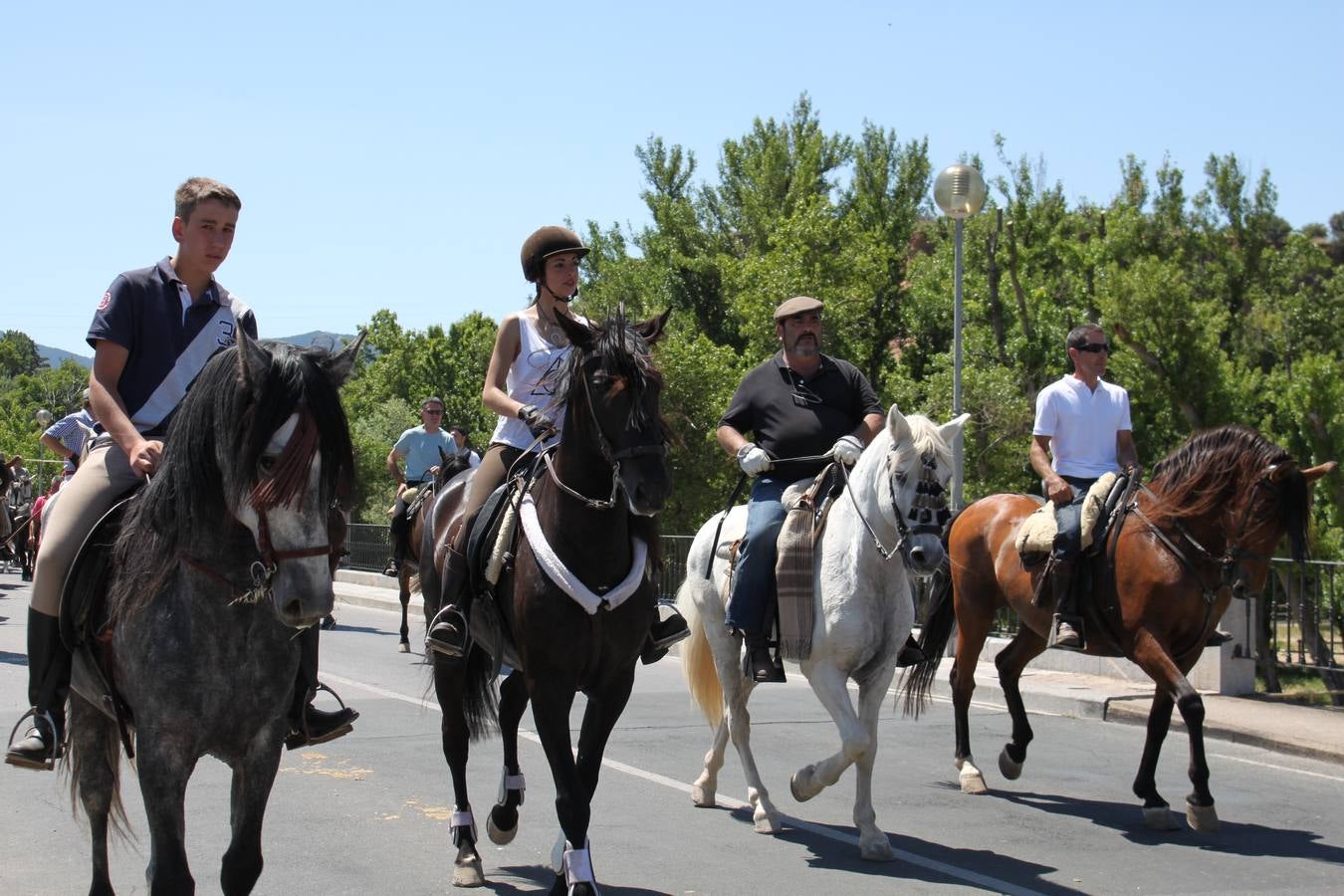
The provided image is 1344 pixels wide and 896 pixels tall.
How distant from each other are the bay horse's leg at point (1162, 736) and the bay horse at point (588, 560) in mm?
3528

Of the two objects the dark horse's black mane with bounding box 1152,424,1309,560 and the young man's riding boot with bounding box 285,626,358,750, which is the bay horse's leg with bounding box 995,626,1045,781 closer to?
the dark horse's black mane with bounding box 1152,424,1309,560

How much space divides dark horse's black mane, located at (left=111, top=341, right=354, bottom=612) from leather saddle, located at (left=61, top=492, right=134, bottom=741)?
29 cm

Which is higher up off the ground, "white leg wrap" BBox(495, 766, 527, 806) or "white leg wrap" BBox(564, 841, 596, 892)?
"white leg wrap" BBox(495, 766, 527, 806)

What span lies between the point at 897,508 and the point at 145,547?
3.81 meters

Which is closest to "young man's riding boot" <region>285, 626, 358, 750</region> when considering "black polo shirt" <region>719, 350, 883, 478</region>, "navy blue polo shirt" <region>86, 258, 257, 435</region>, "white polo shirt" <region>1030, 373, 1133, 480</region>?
"navy blue polo shirt" <region>86, 258, 257, 435</region>

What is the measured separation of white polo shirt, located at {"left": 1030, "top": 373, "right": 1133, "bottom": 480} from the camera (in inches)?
392

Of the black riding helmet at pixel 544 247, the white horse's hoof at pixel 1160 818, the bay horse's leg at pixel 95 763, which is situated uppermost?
the black riding helmet at pixel 544 247

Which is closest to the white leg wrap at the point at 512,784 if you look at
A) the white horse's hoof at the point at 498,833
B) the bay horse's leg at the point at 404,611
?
the white horse's hoof at the point at 498,833

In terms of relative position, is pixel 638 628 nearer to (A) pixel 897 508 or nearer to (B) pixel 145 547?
(A) pixel 897 508

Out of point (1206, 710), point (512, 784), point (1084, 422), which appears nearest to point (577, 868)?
point (512, 784)

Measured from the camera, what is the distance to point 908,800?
896 centimetres

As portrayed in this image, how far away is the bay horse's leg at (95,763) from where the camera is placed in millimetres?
5770

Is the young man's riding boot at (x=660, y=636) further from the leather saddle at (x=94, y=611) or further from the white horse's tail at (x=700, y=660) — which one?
the leather saddle at (x=94, y=611)

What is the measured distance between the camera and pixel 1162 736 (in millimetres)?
8883
